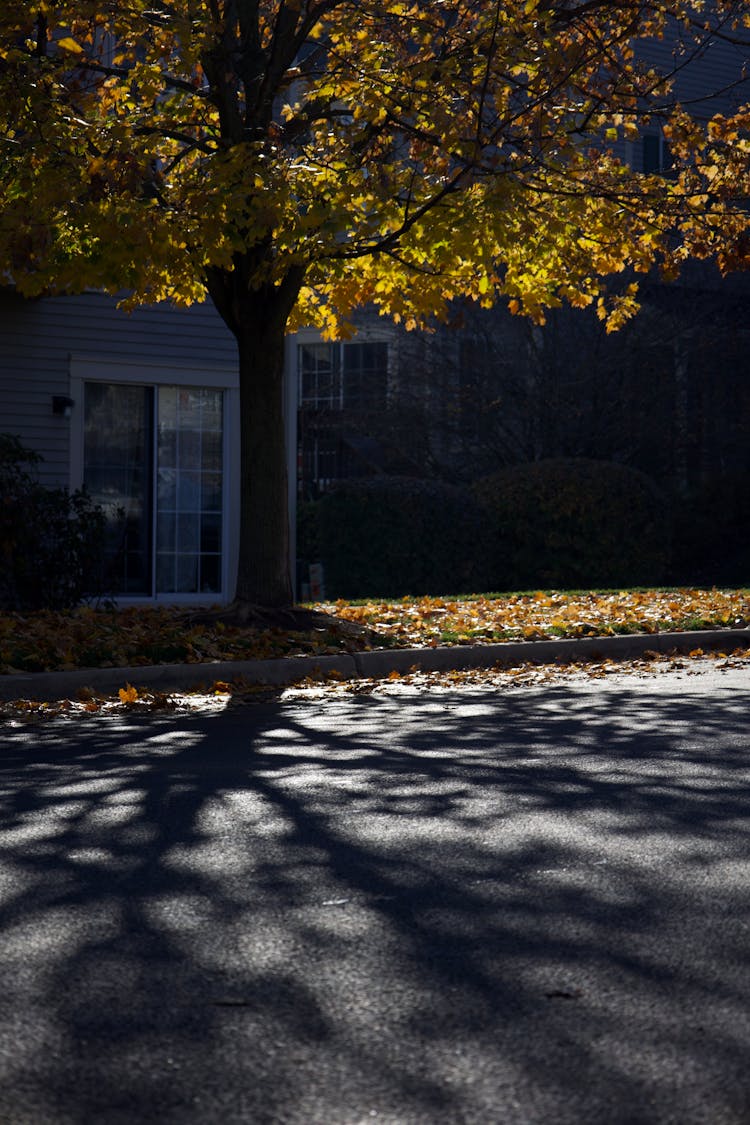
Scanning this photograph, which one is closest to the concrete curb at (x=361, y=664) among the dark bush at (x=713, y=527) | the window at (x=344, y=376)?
the dark bush at (x=713, y=527)

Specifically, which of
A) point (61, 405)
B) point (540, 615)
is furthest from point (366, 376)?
point (540, 615)

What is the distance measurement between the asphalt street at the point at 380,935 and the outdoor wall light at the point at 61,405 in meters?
9.76

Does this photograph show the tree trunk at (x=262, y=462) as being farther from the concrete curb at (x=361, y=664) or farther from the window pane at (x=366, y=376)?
the window pane at (x=366, y=376)

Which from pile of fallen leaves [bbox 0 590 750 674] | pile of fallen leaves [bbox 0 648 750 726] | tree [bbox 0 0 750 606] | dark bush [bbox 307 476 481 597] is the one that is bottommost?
pile of fallen leaves [bbox 0 648 750 726]

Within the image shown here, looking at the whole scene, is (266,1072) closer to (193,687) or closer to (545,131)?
(193,687)

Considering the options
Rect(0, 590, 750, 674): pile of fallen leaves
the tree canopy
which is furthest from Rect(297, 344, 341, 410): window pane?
the tree canopy

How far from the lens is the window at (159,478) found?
16.7 metres

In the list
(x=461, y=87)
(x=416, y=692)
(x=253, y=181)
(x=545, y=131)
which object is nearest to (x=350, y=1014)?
(x=416, y=692)

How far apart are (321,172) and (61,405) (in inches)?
265

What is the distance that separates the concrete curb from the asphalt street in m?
2.59

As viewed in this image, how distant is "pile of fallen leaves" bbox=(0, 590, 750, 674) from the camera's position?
10344 mm

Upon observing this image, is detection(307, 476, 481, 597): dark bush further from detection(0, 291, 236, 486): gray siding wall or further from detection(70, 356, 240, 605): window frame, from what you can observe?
detection(0, 291, 236, 486): gray siding wall

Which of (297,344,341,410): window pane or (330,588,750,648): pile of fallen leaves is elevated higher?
(297,344,341,410): window pane

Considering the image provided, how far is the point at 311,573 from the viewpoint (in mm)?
18719
